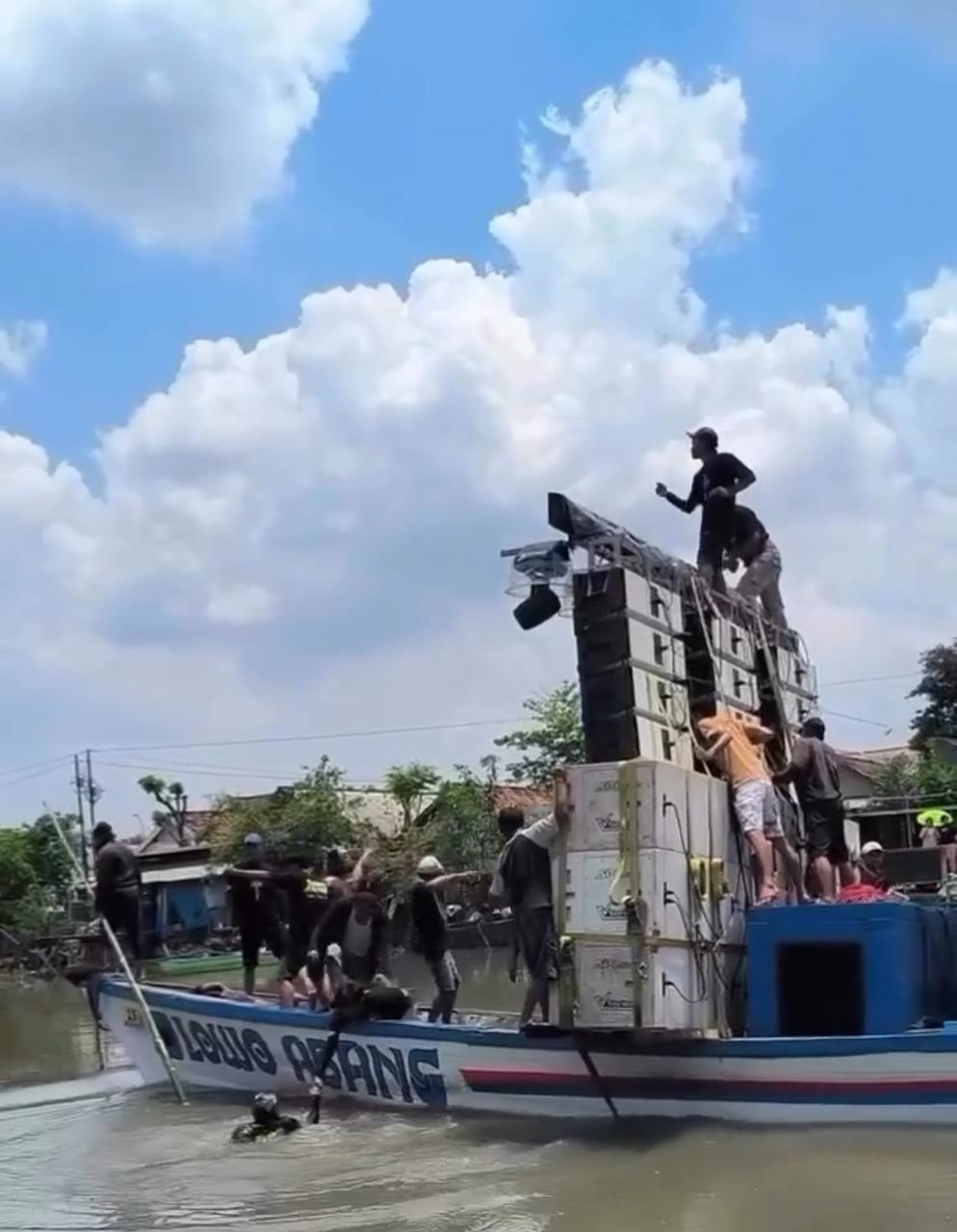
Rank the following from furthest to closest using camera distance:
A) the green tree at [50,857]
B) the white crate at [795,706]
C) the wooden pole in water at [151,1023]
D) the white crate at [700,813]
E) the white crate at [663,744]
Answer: the green tree at [50,857] → the wooden pole in water at [151,1023] → the white crate at [795,706] → the white crate at [700,813] → the white crate at [663,744]

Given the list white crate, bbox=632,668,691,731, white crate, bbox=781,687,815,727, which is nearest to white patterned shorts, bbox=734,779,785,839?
white crate, bbox=632,668,691,731

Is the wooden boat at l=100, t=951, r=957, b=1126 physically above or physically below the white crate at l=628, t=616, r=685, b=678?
below

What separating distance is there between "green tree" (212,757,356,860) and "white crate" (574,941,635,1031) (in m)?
35.4

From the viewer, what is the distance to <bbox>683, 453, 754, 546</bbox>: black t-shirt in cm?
1197

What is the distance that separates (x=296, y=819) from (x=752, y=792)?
122ft

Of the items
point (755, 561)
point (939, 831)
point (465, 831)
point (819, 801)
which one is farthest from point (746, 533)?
point (465, 831)

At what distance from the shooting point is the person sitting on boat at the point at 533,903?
10.5 meters

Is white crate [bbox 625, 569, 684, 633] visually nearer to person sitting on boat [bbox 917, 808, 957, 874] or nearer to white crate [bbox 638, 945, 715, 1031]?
white crate [bbox 638, 945, 715, 1031]

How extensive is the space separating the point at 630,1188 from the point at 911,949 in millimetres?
2500

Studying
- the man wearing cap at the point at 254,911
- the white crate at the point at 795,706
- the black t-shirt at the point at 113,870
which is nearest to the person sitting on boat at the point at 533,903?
the white crate at the point at 795,706

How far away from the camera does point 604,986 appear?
31.4 ft

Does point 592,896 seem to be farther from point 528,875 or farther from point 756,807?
point 756,807

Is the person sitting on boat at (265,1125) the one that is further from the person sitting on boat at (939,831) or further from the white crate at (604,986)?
the person sitting on boat at (939,831)

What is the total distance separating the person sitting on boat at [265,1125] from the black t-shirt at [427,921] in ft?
6.14
